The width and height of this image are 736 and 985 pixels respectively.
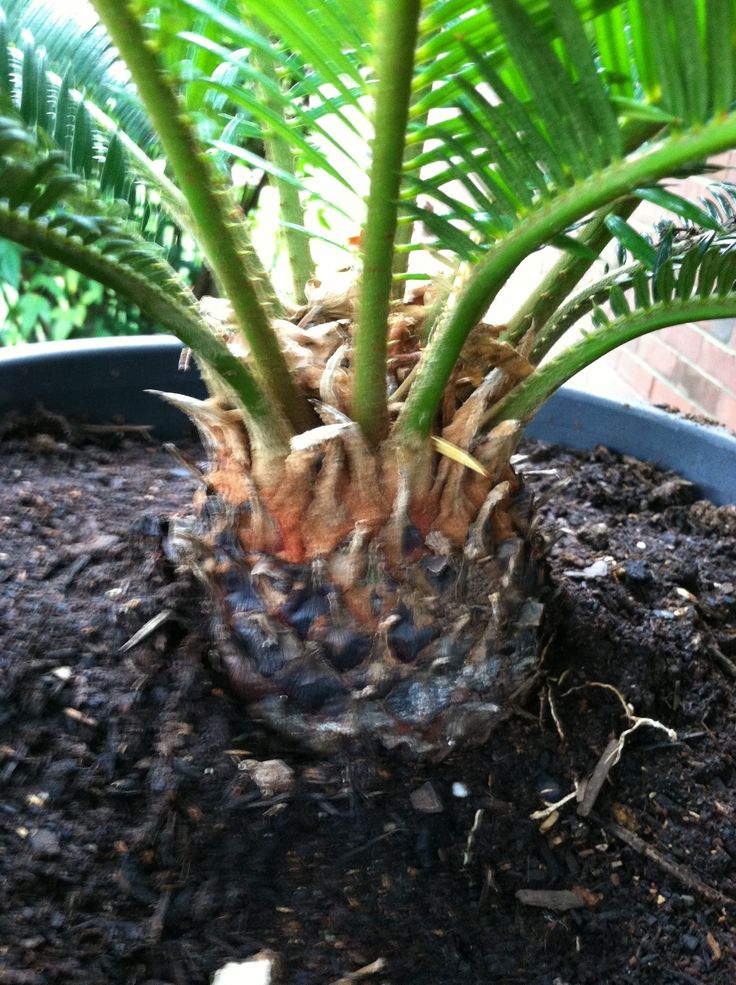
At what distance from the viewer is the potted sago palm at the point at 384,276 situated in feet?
1.80

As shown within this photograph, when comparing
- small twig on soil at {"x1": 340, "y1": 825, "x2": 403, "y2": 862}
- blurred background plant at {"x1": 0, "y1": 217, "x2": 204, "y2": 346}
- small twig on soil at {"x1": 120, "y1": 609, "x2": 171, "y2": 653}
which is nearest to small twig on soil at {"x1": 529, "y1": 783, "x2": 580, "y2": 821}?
small twig on soil at {"x1": 340, "y1": 825, "x2": 403, "y2": 862}

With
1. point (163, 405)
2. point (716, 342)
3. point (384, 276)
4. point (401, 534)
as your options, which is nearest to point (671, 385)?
point (716, 342)

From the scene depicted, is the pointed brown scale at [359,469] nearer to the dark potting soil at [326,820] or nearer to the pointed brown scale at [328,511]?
the pointed brown scale at [328,511]

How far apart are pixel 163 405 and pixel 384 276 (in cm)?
86

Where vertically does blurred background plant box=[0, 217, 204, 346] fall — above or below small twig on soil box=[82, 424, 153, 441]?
above

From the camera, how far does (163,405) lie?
1.44 m

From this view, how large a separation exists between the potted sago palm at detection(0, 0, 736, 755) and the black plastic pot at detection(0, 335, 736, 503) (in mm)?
479

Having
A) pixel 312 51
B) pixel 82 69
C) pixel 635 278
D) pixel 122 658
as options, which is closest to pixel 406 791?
pixel 122 658

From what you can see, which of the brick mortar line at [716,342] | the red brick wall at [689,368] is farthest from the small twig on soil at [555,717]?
the brick mortar line at [716,342]

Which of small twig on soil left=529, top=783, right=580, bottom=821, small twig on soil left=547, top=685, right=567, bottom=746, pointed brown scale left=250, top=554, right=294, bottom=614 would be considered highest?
pointed brown scale left=250, top=554, right=294, bottom=614

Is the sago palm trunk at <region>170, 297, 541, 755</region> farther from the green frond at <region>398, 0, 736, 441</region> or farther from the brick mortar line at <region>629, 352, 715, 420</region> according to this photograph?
the brick mortar line at <region>629, 352, 715, 420</region>

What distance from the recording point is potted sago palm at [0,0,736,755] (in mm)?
549

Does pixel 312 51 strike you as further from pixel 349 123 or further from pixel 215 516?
pixel 215 516

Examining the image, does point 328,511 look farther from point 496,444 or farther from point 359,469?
point 496,444
